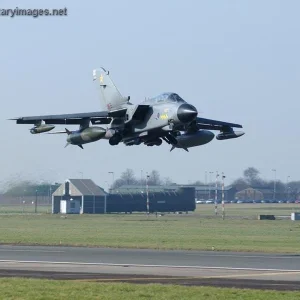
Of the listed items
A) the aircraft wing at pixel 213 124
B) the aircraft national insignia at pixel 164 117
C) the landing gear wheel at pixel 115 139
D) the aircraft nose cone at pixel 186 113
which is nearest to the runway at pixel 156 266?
the landing gear wheel at pixel 115 139

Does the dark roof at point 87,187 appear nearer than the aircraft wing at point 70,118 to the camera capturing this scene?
No

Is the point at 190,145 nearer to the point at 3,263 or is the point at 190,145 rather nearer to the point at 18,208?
the point at 3,263

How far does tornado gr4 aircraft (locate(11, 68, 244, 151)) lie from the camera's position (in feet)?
160

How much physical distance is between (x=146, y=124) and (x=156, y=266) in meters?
13.6

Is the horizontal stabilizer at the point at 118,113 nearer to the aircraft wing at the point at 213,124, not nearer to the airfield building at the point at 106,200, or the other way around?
the aircraft wing at the point at 213,124

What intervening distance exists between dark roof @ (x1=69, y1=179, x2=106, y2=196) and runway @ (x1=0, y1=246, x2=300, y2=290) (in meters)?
85.3

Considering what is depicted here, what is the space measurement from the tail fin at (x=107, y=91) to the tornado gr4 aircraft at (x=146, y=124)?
34 centimetres

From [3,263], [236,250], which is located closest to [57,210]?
[236,250]

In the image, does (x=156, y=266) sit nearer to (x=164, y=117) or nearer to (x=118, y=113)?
(x=164, y=117)

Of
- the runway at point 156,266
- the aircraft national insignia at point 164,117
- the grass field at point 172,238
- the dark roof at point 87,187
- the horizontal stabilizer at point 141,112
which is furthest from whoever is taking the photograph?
the dark roof at point 87,187

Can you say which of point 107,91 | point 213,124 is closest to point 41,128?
point 107,91

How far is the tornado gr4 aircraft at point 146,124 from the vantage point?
4881 cm

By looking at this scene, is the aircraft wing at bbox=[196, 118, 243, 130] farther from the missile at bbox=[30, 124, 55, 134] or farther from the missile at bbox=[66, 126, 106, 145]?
the missile at bbox=[30, 124, 55, 134]

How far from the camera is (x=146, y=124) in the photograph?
50781mm
